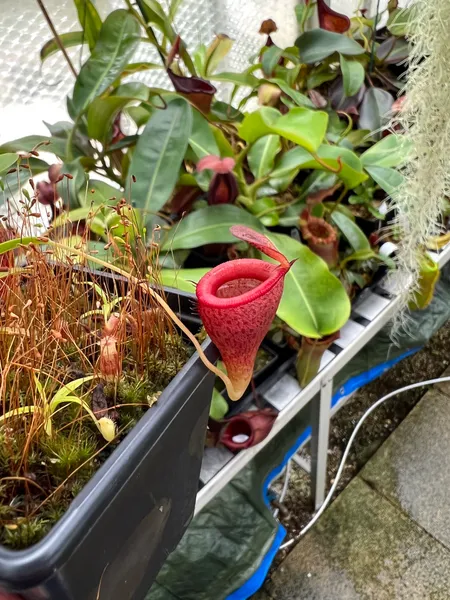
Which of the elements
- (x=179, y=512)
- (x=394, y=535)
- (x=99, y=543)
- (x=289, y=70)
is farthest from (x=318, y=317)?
(x=394, y=535)

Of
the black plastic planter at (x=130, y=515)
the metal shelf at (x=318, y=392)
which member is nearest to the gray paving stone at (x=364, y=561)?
the metal shelf at (x=318, y=392)

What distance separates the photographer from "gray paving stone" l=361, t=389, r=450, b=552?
1107mm

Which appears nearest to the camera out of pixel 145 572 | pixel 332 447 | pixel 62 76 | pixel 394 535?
pixel 145 572

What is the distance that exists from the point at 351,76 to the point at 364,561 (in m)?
1.00

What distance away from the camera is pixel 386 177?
2.52 feet

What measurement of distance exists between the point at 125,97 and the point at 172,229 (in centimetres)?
18

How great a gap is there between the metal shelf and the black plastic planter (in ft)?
0.74

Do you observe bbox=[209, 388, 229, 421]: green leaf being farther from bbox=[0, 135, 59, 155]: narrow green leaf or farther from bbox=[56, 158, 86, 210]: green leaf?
bbox=[0, 135, 59, 155]: narrow green leaf

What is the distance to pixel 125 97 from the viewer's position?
2.04ft

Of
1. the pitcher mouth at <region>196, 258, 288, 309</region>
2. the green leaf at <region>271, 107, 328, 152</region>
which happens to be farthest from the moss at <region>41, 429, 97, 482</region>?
the green leaf at <region>271, 107, 328, 152</region>

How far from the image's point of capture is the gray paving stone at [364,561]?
1.00 meters

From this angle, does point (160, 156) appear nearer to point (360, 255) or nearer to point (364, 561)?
point (360, 255)

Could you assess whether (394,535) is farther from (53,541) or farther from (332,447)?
(53,541)

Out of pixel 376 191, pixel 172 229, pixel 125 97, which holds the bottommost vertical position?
pixel 376 191
